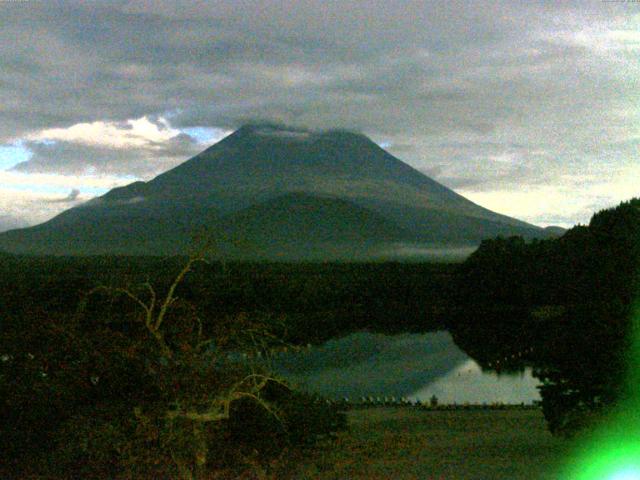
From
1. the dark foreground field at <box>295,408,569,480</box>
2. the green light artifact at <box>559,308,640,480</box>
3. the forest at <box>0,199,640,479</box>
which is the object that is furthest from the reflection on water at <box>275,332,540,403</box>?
the green light artifact at <box>559,308,640,480</box>

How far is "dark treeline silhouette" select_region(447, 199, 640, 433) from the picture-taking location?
922 centimetres

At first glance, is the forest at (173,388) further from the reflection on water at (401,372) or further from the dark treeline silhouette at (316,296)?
the dark treeline silhouette at (316,296)

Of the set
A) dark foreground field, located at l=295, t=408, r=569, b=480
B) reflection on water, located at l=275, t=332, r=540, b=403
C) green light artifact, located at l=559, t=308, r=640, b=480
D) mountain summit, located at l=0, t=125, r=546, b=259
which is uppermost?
mountain summit, located at l=0, t=125, r=546, b=259

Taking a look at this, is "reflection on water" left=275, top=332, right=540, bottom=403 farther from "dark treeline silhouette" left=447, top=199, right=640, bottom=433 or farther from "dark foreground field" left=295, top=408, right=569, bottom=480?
"dark foreground field" left=295, top=408, right=569, bottom=480

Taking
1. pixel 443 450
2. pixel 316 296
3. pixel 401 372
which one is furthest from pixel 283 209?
pixel 443 450

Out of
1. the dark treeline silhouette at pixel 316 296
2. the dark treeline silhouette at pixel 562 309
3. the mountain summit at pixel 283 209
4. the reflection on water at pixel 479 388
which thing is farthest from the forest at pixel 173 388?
the mountain summit at pixel 283 209

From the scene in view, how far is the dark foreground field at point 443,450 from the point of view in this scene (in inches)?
336

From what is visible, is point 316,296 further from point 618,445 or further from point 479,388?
point 618,445

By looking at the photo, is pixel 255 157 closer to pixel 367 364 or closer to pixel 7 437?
pixel 367 364

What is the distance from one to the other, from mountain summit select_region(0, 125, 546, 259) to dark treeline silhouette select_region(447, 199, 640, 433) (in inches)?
2557

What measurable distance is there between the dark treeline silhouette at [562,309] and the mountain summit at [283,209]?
64.9 m

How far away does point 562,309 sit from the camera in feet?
126

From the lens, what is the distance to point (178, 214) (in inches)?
5310

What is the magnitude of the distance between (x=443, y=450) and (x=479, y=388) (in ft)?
42.5
